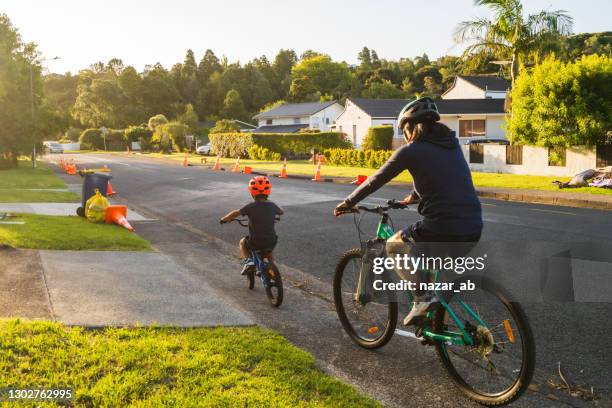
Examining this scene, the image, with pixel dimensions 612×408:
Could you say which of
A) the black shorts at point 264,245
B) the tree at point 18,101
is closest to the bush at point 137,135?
the tree at point 18,101

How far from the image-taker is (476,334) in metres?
3.97

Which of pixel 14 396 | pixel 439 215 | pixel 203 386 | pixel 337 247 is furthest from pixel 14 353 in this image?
pixel 337 247

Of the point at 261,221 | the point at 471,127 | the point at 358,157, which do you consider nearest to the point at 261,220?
the point at 261,221

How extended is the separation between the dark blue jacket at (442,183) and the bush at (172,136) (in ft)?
214

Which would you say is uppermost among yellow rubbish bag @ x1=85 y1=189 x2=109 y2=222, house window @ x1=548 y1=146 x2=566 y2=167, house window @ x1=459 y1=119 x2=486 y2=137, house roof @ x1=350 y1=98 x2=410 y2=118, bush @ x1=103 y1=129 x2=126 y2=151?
house roof @ x1=350 y1=98 x2=410 y2=118

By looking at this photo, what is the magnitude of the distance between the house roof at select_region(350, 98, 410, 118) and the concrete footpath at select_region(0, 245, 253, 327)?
177 feet

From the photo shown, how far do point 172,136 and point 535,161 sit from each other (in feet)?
171

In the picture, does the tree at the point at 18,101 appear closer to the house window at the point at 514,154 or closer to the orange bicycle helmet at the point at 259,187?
the house window at the point at 514,154

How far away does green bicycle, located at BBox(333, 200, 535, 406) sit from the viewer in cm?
370

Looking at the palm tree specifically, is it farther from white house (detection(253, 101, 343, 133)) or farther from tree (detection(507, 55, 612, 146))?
white house (detection(253, 101, 343, 133))

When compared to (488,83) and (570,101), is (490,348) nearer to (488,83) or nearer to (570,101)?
(570,101)

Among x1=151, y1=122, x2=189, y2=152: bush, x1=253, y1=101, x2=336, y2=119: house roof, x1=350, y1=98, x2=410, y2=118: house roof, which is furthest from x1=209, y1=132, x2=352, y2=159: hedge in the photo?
x1=253, y1=101, x2=336, y2=119: house roof

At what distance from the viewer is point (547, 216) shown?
1305 cm

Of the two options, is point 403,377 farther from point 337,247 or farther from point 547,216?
point 547,216
